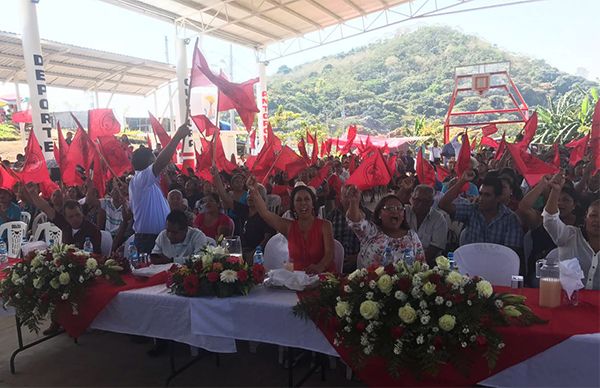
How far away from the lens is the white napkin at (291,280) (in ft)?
10.7

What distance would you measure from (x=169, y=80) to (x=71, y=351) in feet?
71.8

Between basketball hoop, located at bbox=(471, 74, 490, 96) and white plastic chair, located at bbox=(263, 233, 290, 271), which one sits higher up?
basketball hoop, located at bbox=(471, 74, 490, 96)

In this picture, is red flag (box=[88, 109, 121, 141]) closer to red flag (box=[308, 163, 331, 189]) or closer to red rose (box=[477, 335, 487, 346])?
red flag (box=[308, 163, 331, 189])

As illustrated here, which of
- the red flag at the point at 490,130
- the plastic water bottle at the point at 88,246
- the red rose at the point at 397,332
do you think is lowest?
the red rose at the point at 397,332

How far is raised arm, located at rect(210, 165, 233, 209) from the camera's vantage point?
5.97 meters

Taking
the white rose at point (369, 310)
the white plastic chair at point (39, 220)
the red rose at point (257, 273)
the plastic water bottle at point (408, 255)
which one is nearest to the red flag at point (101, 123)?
the white plastic chair at point (39, 220)

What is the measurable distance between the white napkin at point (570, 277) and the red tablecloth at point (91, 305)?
9.22 ft

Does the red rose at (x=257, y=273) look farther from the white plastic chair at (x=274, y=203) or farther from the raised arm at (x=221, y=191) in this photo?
the white plastic chair at (x=274, y=203)

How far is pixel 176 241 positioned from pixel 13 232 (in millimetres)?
3295

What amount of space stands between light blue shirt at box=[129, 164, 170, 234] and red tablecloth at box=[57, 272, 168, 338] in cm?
126

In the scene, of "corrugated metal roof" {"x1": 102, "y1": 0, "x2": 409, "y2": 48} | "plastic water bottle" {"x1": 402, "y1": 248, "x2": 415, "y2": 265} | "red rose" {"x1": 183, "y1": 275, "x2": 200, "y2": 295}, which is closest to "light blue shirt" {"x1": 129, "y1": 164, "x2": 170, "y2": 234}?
"red rose" {"x1": 183, "y1": 275, "x2": 200, "y2": 295}

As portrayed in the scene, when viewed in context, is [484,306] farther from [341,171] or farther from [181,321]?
[341,171]

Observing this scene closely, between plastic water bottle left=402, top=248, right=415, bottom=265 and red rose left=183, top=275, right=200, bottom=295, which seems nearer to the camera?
red rose left=183, top=275, right=200, bottom=295

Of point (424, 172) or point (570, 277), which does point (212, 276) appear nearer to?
point (570, 277)
